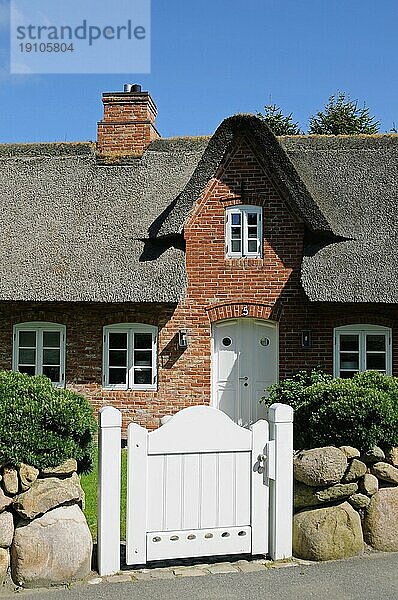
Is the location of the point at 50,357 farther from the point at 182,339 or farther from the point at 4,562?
the point at 4,562

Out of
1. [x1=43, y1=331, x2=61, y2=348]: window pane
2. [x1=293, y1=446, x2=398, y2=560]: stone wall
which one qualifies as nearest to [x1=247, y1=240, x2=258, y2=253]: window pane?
[x1=43, y1=331, x2=61, y2=348]: window pane

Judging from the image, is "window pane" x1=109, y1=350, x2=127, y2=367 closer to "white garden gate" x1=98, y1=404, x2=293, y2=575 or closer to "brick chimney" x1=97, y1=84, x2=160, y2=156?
"brick chimney" x1=97, y1=84, x2=160, y2=156

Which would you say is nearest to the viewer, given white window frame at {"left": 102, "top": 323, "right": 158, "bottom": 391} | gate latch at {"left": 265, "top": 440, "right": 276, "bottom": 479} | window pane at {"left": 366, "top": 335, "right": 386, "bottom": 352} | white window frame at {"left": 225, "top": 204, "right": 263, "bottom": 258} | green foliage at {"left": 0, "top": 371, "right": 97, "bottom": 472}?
green foliage at {"left": 0, "top": 371, "right": 97, "bottom": 472}

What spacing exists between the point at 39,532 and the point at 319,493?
2.39 metres

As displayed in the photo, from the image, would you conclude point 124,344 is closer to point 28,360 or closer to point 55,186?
point 28,360

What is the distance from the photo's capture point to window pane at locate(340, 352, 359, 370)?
1476cm

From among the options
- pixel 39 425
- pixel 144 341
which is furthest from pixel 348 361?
pixel 39 425

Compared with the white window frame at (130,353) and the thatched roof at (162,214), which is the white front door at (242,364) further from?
the thatched roof at (162,214)

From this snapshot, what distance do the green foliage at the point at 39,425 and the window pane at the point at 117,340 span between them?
8.16 meters

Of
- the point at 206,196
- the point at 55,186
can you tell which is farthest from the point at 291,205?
the point at 55,186

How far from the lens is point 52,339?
607 inches

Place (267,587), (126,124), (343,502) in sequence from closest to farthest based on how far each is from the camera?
(267,587)
(343,502)
(126,124)

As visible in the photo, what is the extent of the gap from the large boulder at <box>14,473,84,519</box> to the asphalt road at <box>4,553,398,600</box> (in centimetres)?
62

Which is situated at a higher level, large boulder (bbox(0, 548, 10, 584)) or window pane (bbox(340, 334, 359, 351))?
window pane (bbox(340, 334, 359, 351))
